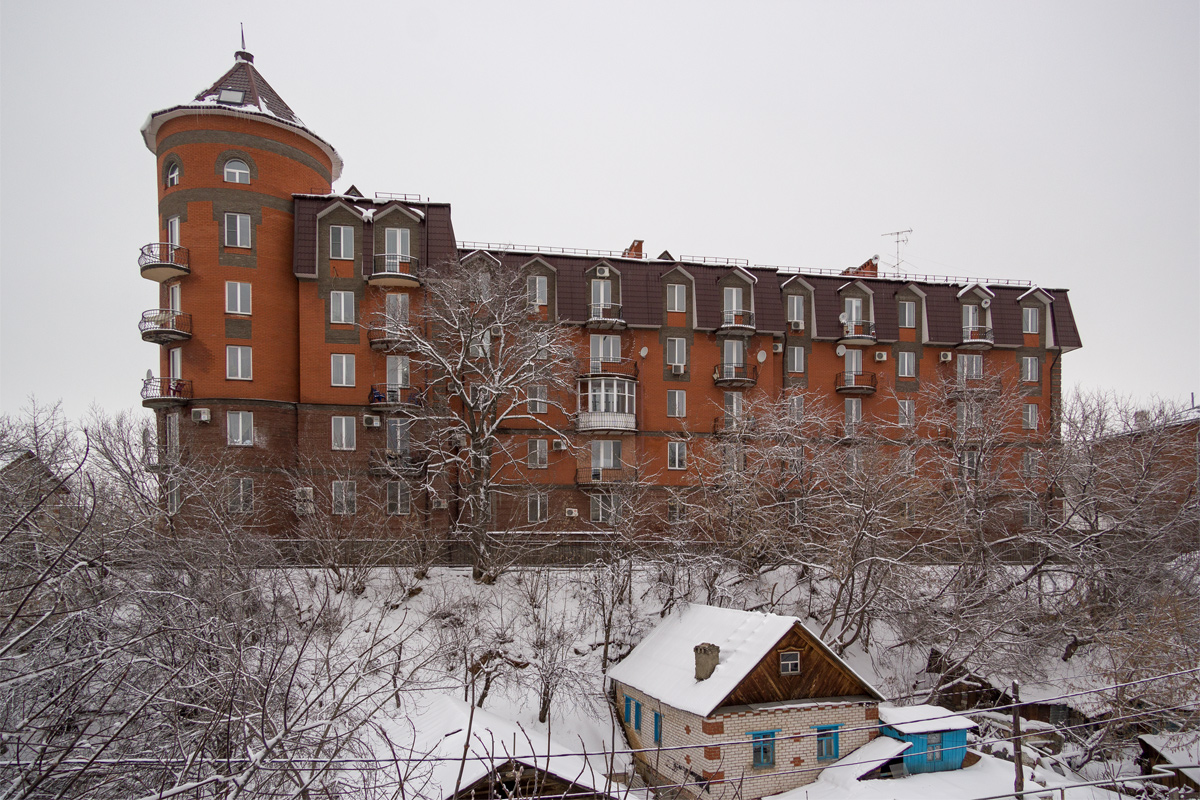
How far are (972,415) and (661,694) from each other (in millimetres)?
20942

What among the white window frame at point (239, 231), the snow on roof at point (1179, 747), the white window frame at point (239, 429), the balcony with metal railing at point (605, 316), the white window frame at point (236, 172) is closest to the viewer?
the snow on roof at point (1179, 747)

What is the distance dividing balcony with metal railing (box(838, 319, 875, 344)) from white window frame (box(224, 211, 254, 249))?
2855 centimetres

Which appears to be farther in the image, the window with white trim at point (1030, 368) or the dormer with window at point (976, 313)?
the window with white trim at point (1030, 368)

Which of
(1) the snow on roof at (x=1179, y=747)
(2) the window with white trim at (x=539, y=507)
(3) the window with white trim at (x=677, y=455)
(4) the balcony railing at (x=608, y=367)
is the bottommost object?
(1) the snow on roof at (x=1179, y=747)

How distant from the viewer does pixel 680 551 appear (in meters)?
29.2

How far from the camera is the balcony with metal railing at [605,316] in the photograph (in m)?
34.9

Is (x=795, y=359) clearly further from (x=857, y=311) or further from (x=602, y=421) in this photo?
(x=602, y=421)

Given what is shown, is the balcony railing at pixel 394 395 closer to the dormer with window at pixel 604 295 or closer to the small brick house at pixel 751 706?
the dormer with window at pixel 604 295

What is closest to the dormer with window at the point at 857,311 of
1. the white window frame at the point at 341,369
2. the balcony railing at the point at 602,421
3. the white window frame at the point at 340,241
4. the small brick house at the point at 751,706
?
the balcony railing at the point at 602,421

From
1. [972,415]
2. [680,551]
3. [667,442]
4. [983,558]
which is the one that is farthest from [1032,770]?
[667,442]

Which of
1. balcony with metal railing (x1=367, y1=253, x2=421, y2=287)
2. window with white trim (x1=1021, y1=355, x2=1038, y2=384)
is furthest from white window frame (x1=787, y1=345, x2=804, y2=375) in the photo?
balcony with metal railing (x1=367, y1=253, x2=421, y2=287)

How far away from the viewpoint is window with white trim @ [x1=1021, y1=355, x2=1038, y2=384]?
131 feet

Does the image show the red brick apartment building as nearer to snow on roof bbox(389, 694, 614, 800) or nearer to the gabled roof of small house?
the gabled roof of small house

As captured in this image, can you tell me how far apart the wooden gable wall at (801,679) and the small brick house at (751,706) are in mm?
29
